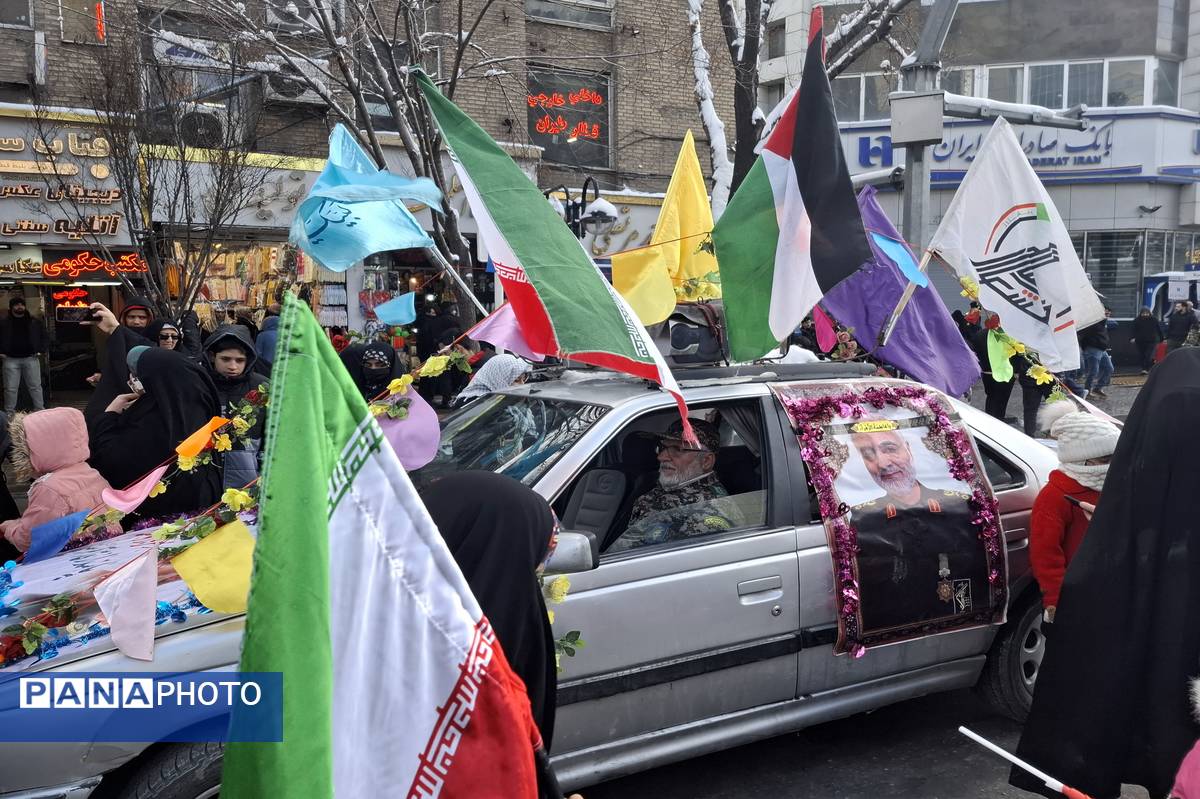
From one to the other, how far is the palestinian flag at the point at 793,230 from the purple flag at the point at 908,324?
1122 mm

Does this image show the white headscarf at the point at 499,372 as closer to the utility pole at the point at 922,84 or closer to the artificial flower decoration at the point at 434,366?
the artificial flower decoration at the point at 434,366

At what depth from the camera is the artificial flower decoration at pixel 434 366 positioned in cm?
371

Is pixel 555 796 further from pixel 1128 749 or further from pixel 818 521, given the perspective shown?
pixel 818 521

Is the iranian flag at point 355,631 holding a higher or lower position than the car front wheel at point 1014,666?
higher

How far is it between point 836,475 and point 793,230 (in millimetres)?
1121

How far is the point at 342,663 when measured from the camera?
1564 mm

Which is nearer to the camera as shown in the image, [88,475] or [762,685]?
[762,685]

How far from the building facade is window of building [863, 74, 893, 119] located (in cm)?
2

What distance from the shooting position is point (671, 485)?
13.8 ft

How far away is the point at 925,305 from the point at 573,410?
2.55m

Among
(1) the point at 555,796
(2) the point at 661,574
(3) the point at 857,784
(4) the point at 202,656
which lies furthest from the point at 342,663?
(3) the point at 857,784

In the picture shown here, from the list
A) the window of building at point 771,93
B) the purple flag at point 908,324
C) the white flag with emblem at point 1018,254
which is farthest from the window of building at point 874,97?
the purple flag at point 908,324

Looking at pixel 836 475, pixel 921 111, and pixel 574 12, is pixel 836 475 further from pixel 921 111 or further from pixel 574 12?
pixel 574 12

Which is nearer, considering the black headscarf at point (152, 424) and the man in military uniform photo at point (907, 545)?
the man in military uniform photo at point (907, 545)
